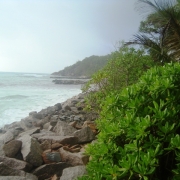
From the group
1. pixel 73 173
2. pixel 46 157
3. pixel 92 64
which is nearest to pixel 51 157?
pixel 46 157

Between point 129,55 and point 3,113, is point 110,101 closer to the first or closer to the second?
point 129,55

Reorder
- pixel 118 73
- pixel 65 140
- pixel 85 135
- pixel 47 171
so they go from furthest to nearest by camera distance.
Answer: pixel 118 73
pixel 85 135
pixel 65 140
pixel 47 171

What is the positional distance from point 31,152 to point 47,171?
43cm

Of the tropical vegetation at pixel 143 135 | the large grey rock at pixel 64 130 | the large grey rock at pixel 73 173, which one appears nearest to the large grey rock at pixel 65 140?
the large grey rock at pixel 64 130

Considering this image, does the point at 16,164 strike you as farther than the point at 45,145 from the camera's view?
No

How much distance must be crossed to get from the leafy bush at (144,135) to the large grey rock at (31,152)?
175 centimetres

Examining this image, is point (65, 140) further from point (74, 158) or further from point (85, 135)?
point (74, 158)

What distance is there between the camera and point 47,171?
295 cm

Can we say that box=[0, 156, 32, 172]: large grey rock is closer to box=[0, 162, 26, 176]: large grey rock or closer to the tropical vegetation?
box=[0, 162, 26, 176]: large grey rock

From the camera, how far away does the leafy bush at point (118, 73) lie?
5172 millimetres

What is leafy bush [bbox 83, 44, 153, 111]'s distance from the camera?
17.0ft

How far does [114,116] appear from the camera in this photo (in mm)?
1671

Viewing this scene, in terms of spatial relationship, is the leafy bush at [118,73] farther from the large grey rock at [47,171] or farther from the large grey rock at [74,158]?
the large grey rock at [47,171]

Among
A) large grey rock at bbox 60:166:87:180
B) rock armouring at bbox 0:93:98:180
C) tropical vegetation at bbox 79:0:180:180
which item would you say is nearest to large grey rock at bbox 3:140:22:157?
rock armouring at bbox 0:93:98:180
